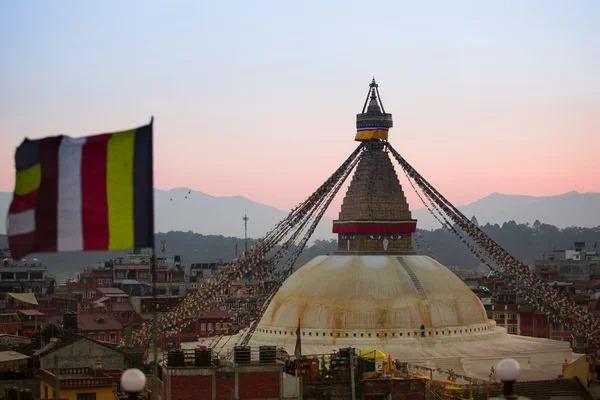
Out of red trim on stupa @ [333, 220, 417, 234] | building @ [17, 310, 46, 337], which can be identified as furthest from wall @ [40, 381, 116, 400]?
building @ [17, 310, 46, 337]

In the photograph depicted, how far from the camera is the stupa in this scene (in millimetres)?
60469

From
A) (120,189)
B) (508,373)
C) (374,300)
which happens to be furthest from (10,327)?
(508,373)

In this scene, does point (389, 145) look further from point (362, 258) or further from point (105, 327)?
point (105, 327)

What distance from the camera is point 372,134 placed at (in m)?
68.7

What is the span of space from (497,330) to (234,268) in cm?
1365

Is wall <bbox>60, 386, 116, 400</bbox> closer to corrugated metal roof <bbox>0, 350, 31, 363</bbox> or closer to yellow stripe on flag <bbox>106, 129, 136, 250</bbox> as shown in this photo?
corrugated metal roof <bbox>0, 350, 31, 363</bbox>

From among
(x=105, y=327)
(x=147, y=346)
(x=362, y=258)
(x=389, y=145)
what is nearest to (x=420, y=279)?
(x=362, y=258)

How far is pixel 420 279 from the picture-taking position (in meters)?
63.6

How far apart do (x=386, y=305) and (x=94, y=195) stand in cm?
3791

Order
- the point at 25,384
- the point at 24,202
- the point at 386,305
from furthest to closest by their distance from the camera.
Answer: the point at 386,305 < the point at 25,384 < the point at 24,202

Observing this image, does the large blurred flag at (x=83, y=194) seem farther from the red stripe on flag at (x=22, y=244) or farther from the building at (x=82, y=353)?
the building at (x=82, y=353)

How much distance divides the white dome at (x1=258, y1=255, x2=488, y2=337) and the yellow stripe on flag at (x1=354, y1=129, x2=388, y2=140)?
662 cm

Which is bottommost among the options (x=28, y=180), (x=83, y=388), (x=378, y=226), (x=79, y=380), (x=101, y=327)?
(x=83, y=388)

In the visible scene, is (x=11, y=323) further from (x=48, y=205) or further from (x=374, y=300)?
(x=48, y=205)
